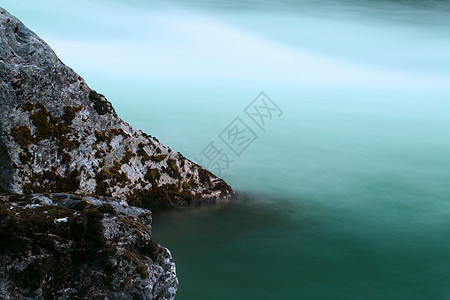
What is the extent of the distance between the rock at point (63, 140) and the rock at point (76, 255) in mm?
1803

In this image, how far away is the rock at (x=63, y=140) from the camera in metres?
6.56

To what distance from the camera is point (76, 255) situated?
441cm

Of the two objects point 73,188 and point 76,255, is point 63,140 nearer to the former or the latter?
point 73,188

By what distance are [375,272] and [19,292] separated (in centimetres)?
448

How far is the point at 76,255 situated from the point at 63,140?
2.94 metres

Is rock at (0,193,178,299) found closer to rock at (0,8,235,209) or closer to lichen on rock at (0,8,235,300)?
lichen on rock at (0,8,235,300)

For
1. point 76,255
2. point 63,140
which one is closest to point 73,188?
point 63,140

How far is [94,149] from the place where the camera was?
734cm

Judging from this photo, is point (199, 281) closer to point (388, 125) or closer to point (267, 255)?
point (267, 255)

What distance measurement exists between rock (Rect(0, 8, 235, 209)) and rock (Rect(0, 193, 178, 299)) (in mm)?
1803

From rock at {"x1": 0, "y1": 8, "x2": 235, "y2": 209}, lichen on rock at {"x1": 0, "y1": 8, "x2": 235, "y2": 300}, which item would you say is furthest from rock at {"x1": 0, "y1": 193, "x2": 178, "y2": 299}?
rock at {"x1": 0, "y1": 8, "x2": 235, "y2": 209}

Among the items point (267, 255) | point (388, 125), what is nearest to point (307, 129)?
point (388, 125)

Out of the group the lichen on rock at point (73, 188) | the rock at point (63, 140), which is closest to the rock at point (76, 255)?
the lichen on rock at point (73, 188)

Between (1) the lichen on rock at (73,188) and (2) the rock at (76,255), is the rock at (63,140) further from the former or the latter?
(2) the rock at (76,255)
